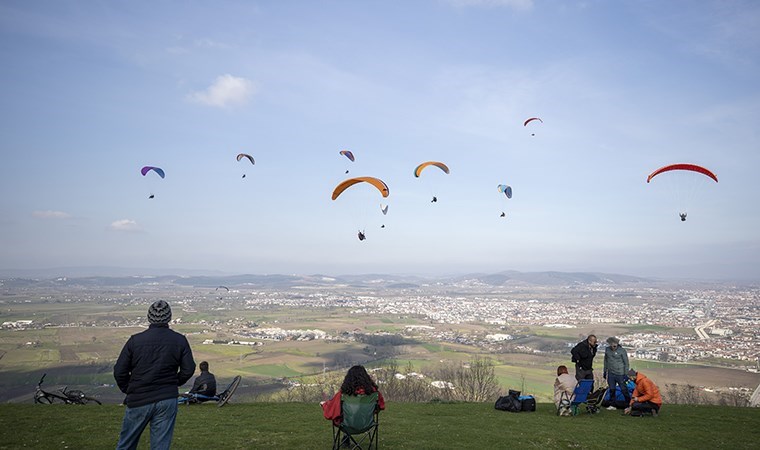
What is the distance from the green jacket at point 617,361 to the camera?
39.4 feet

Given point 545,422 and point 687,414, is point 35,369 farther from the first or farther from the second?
point 687,414

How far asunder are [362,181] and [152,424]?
14476 mm

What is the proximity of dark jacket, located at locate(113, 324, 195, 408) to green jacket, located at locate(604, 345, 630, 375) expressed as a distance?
11.6 m

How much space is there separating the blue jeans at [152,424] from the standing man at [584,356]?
10606 mm

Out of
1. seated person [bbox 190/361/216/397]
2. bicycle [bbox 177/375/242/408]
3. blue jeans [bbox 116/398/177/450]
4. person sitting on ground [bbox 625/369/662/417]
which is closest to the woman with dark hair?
blue jeans [bbox 116/398/177/450]

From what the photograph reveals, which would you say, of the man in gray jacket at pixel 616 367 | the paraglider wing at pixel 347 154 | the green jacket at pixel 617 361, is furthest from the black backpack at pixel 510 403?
the paraglider wing at pixel 347 154

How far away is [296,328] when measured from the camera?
91125mm

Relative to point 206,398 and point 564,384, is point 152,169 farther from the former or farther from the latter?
point 564,384

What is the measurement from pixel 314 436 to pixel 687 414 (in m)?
10.6

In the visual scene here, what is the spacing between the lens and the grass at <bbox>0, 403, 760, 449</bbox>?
842 centimetres

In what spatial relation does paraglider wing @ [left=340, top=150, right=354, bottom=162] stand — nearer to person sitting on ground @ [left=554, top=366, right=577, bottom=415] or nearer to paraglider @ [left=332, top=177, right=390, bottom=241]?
paraglider @ [left=332, top=177, right=390, bottom=241]

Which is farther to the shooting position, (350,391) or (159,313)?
(350,391)

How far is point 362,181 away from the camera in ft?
61.5

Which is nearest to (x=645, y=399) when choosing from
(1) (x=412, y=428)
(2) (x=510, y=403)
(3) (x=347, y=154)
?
(2) (x=510, y=403)
